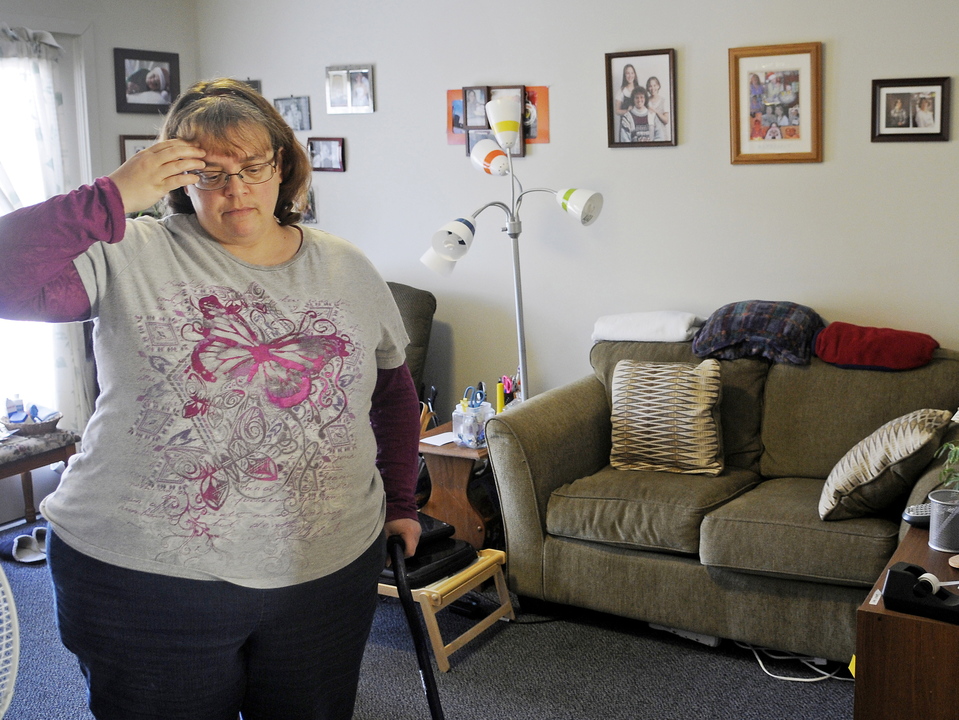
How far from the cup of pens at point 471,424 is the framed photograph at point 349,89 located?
5.10 ft

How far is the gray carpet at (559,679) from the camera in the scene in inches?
93.8

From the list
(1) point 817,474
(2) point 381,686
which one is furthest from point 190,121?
(1) point 817,474

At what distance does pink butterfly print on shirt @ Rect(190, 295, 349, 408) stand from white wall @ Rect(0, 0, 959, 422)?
244 centimetres

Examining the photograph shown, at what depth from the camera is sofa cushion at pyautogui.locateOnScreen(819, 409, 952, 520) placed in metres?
2.31

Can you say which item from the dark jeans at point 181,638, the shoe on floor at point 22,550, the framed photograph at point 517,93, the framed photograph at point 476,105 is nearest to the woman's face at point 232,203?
the dark jeans at point 181,638

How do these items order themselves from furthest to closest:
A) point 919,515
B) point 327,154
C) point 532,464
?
point 327,154
point 532,464
point 919,515

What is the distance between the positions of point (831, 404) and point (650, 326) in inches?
26.6

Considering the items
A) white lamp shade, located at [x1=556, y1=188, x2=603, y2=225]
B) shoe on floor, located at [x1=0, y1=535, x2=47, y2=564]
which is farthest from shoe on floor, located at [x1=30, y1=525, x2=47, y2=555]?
white lamp shade, located at [x1=556, y1=188, x2=603, y2=225]

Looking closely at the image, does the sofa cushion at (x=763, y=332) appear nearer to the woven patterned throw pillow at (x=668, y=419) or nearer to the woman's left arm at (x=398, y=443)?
the woven patterned throw pillow at (x=668, y=419)

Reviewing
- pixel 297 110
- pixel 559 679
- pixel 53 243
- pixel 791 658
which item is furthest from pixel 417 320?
pixel 53 243

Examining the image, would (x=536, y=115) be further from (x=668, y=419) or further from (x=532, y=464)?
(x=532, y=464)

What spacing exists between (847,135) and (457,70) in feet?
5.08

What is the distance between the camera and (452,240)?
301cm

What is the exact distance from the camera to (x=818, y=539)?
240cm
